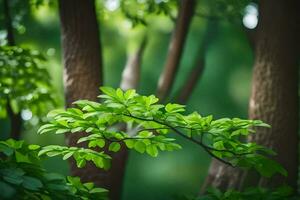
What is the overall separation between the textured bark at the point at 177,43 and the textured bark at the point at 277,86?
2.90 feet

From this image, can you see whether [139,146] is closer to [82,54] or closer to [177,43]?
[82,54]

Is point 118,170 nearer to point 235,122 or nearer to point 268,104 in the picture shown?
point 268,104

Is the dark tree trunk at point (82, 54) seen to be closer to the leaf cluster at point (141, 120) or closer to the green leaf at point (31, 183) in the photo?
the leaf cluster at point (141, 120)

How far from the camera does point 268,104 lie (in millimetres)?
3523

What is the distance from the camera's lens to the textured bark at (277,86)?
11.5 feet

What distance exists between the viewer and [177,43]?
14.5ft

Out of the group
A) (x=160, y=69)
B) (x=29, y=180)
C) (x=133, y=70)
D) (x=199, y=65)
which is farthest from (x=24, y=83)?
(x=29, y=180)

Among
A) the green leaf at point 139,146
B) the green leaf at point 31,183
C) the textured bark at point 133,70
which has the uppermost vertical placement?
the textured bark at point 133,70

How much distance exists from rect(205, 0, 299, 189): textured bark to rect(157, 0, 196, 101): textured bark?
884mm

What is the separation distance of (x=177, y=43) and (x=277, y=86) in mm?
1278

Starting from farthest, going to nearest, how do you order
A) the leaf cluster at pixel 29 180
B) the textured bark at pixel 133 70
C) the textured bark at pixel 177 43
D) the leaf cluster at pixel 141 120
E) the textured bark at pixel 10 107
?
the textured bark at pixel 133 70
the textured bark at pixel 10 107
the textured bark at pixel 177 43
the leaf cluster at pixel 141 120
the leaf cluster at pixel 29 180

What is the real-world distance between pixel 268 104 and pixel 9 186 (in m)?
2.52

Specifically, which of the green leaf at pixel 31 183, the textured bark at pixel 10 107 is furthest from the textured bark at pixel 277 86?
the textured bark at pixel 10 107

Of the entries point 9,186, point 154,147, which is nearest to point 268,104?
point 154,147
